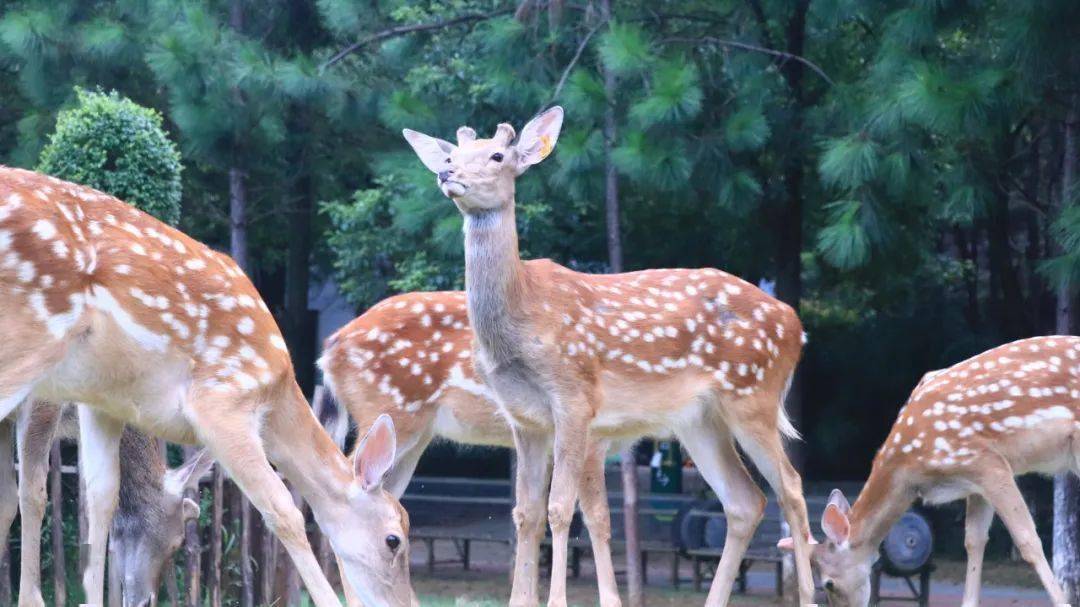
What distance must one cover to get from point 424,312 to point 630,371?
144cm

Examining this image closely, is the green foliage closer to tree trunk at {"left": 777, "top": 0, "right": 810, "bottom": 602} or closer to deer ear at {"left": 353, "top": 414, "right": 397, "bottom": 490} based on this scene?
tree trunk at {"left": 777, "top": 0, "right": 810, "bottom": 602}

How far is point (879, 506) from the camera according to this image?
9.40m

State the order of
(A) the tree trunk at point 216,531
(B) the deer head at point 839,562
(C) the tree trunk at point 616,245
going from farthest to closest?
(C) the tree trunk at point 616,245 < (B) the deer head at point 839,562 < (A) the tree trunk at point 216,531

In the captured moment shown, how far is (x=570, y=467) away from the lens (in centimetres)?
768

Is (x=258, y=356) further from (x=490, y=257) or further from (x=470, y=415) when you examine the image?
(x=470, y=415)

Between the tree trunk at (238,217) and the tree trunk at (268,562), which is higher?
the tree trunk at (238,217)

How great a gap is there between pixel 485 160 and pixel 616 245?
228 inches

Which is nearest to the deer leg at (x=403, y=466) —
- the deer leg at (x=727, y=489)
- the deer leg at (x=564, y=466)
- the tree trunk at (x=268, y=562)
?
the deer leg at (x=564, y=466)

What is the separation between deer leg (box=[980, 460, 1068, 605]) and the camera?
8.89 meters

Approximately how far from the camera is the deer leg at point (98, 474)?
22.1ft

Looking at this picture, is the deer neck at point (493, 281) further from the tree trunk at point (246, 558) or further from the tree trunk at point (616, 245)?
the tree trunk at point (616, 245)

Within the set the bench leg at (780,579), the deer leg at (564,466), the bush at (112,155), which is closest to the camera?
the deer leg at (564,466)

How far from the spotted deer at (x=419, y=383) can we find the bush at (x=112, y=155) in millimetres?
1785

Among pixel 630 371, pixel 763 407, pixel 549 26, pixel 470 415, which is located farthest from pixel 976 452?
pixel 549 26
